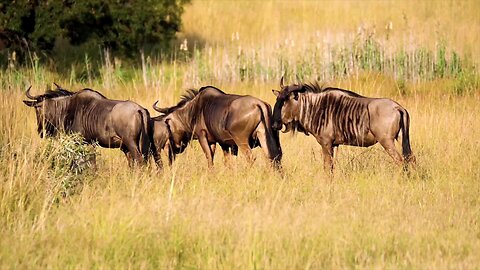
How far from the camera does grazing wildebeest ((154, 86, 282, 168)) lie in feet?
30.6

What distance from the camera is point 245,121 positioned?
30.6ft

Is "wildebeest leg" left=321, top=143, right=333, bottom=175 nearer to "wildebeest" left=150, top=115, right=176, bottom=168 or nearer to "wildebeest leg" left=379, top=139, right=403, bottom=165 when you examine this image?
"wildebeest leg" left=379, top=139, right=403, bottom=165

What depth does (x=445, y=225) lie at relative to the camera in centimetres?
694

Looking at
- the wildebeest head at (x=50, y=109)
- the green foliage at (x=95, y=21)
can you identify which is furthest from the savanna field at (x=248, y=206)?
the green foliage at (x=95, y=21)

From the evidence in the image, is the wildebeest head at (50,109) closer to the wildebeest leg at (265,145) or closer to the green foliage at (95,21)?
the wildebeest leg at (265,145)


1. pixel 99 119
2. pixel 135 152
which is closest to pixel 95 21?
pixel 99 119

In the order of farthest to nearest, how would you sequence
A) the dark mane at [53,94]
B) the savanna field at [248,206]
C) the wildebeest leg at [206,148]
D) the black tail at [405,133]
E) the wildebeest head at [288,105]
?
1. the wildebeest leg at [206,148]
2. the dark mane at [53,94]
3. the wildebeest head at [288,105]
4. the black tail at [405,133]
5. the savanna field at [248,206]

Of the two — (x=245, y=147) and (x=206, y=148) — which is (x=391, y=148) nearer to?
(x=245, y=147)

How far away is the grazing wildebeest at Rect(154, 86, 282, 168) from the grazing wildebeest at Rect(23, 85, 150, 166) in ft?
3.14

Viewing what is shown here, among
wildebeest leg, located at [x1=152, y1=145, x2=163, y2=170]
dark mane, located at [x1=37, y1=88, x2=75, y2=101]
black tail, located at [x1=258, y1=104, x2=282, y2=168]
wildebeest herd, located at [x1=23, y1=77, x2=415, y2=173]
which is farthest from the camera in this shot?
dark mane, located at [x1=37, y1=88, x2=75, y2=101]

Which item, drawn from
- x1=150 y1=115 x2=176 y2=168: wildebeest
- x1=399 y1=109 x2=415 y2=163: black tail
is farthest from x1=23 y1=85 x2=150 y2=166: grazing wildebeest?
x1=399 y1=109 x2=415 y2=163: black tail

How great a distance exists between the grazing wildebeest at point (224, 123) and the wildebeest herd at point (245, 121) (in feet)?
0.04

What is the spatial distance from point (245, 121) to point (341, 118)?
1.08 meters

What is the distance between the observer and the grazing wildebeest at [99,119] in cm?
906
